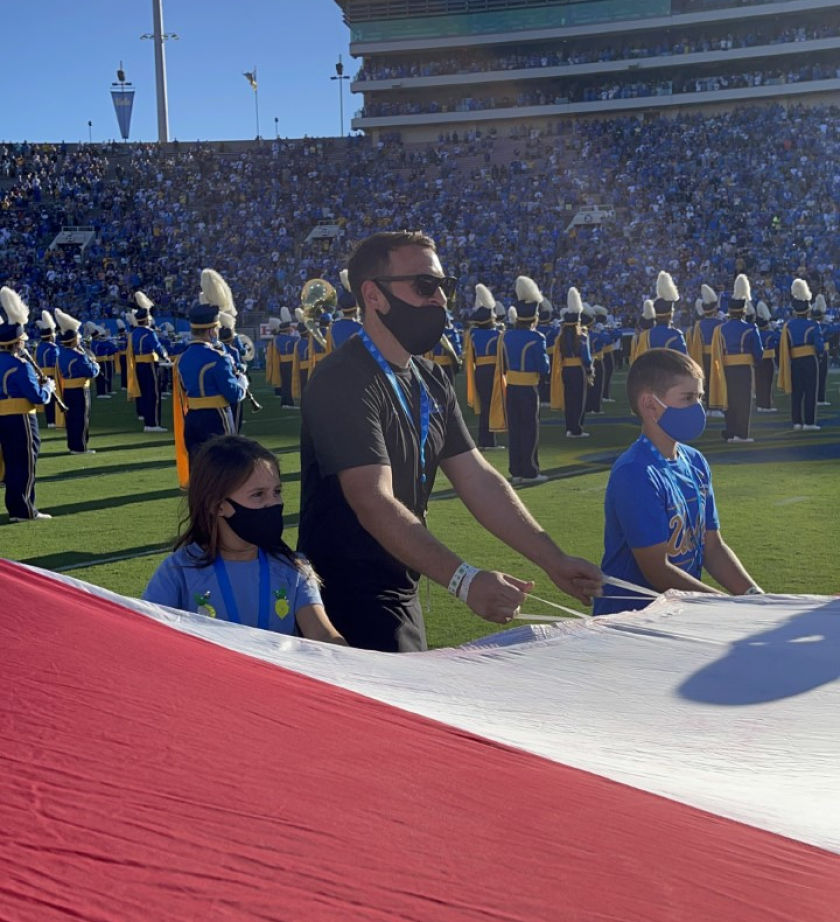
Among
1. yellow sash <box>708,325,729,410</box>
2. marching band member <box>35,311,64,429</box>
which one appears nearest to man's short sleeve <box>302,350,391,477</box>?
yellow sash <box>708,325,729,410</box>

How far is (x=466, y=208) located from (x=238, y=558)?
44.6m

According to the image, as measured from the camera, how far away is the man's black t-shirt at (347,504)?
10.4 ft

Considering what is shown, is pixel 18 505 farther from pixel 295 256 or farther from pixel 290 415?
pixel 295 256

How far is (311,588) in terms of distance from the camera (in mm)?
3154

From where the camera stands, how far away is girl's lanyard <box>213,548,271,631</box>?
3.14 meters

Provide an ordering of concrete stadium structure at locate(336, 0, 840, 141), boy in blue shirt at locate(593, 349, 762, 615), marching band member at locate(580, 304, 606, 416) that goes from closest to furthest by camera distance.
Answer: boy in blue shirt at locate(593, 349, 762, 615)
marching band member at locate(580, 304, 606, 416)
concrete stadium structure at locate(336, 0, 840, 141)

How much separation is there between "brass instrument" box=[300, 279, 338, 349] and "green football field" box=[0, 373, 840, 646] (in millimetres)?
1776

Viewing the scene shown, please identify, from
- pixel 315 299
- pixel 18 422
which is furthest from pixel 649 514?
pixel 315 299

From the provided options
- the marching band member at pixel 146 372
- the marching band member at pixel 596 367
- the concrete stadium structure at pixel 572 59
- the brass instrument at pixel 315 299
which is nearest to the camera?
the brass instrument at pixel 315 299

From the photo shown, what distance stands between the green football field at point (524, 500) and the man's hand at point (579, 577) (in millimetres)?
3107

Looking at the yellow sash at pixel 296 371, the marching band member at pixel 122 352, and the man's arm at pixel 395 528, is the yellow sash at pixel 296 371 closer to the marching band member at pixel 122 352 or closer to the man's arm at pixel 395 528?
the marching band member at pixel 122 352

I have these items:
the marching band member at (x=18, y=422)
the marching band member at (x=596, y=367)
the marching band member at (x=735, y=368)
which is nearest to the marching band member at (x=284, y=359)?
the marching band member at (x=596, y=367)

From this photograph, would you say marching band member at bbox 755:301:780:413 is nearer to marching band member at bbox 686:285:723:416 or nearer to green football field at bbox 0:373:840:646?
marching band member at bbox 686:285:723:416

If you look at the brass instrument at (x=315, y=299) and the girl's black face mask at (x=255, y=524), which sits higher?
the brass instrument at (x=315, y=299)
